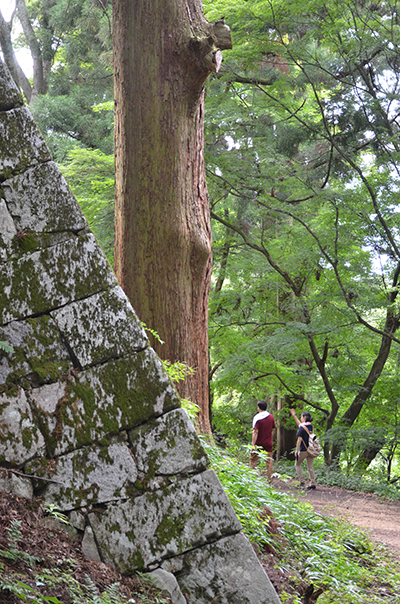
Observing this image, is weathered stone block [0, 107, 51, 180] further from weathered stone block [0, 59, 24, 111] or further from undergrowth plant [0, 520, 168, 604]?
undergrowth plant [0, 520, 168, 604]

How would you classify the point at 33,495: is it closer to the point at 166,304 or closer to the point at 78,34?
the point at 166,304

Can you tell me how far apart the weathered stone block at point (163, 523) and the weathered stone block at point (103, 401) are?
16.2 inches

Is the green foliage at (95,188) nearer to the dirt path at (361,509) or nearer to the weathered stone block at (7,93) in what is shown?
the dirt path at (361,509)

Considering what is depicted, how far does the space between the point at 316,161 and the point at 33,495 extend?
12.0 metres

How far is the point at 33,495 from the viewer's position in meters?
2.57

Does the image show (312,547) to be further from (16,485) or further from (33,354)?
(33,354)

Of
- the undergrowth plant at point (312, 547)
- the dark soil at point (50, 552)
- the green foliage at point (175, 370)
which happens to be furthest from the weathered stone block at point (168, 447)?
the undergrowth plant at point (312, 547)

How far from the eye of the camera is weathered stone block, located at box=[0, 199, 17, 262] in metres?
2.88

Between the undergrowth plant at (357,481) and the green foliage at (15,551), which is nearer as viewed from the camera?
the green foliage at (15,551)

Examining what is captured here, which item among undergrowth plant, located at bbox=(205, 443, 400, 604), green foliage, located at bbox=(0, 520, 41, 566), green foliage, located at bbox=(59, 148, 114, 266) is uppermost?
green foliage, located at bbox=(59, 148, 114, 266)

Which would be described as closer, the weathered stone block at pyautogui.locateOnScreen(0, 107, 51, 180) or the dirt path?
the weathered stone block at pyautogui.locateOnScreen(0, 107, 51, 180)

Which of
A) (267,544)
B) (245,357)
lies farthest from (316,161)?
(267,544)

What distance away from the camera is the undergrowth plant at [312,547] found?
3.80 metres

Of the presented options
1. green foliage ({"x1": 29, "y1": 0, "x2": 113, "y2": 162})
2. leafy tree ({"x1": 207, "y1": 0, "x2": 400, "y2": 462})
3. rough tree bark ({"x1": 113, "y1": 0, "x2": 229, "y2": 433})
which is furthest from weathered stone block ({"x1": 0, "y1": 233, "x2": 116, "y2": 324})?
green foliage ({"x1": 29, "y1": 0, "x2": 113, "y2": 162})
